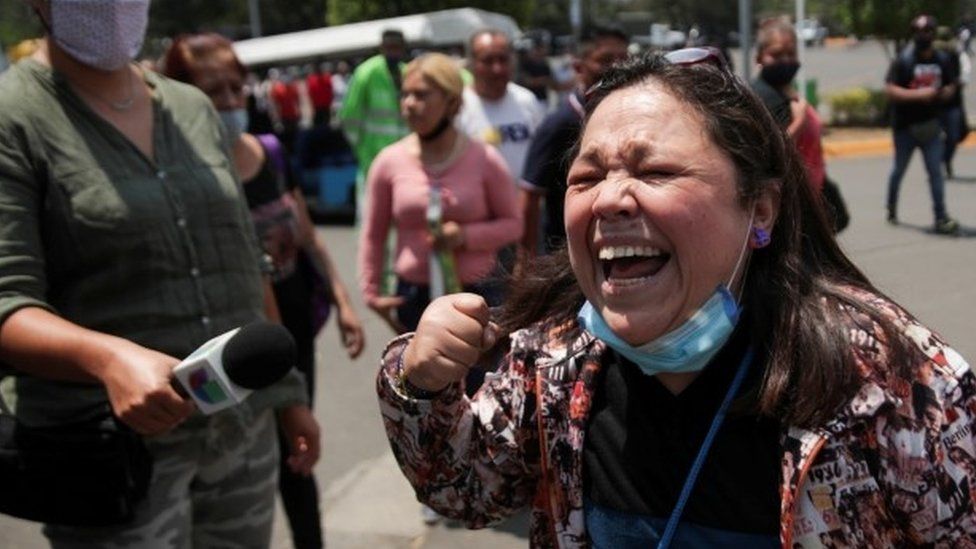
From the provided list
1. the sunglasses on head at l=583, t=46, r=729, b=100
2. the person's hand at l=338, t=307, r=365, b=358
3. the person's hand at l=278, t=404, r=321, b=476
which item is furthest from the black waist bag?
the person's hand at l=338, t=307, r=365, b=358

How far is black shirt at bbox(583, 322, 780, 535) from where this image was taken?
1.61 m

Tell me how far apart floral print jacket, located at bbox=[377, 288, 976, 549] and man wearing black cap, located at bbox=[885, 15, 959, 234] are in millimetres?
8046

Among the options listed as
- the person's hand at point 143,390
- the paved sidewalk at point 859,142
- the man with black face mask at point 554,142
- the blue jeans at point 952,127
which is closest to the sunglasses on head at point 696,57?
the person's hand at point 143,390

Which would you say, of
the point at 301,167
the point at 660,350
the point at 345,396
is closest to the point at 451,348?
the point at 660,350

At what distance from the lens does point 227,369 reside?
71.9 inches

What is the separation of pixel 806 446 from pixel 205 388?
0.95 m

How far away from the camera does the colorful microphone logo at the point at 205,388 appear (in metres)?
1.83

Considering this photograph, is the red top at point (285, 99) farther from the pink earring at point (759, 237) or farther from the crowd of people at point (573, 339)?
the pink earring at point (759, 237)

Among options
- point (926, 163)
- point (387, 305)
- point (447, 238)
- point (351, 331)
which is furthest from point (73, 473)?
point (926, 163)

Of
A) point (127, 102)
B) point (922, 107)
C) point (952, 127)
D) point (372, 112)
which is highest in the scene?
point (127, 102)

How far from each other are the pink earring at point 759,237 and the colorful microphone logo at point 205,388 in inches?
34.8

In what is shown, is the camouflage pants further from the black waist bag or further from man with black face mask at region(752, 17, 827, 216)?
man with black face mask at region(752, 17, 827, 216)

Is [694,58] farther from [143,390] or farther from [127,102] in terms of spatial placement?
[127,102]

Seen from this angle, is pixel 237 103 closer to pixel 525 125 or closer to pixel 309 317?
pixel 309 317
